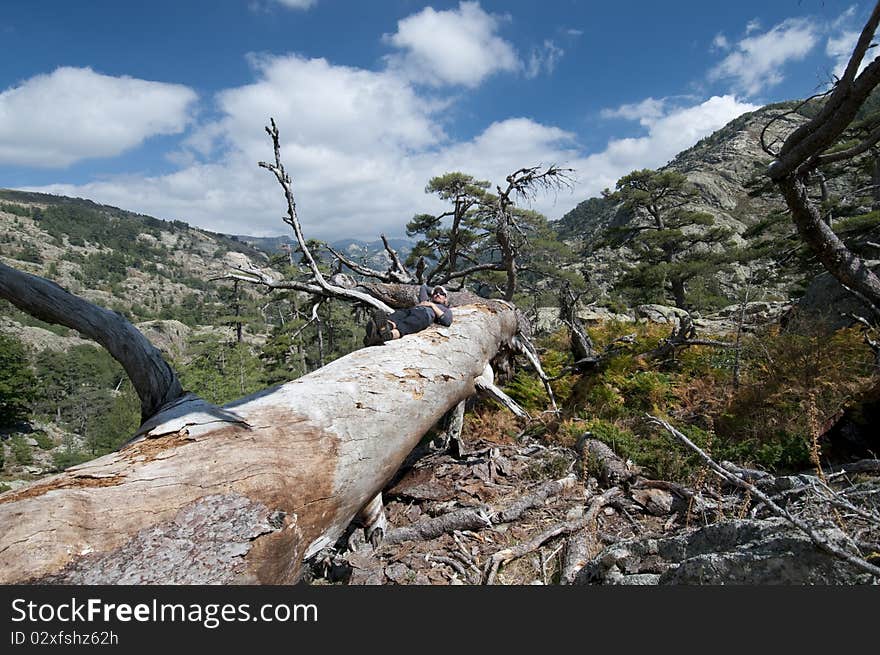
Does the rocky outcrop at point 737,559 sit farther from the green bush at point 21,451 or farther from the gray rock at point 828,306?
the green bush at point 21,451

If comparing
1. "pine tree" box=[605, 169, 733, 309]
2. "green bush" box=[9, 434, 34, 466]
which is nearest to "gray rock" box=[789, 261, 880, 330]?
"pine tree" box=[605, 169, 733, 309]

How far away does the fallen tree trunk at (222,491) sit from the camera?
A: 1.61 m

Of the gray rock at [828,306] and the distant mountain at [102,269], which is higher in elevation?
the distant mountain at [102,269]

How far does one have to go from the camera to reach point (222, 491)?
200 centimetres

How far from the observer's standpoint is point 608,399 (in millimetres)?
6156

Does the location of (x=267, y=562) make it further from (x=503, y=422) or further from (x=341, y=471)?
(x=503, y=422)

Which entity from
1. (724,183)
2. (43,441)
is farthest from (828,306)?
(43,441)

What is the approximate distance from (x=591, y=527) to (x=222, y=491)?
9.35 ft

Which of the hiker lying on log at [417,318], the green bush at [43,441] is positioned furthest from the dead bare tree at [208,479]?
the green bush at [43,441]

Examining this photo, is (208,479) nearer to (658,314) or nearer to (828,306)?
(828,306)

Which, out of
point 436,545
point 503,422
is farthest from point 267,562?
point 503,422

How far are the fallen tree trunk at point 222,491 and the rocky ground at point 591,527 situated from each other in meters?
0.80

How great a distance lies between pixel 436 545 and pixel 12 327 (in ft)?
413

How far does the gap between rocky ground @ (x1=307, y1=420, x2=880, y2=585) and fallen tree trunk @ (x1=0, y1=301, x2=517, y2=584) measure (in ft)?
2.63
